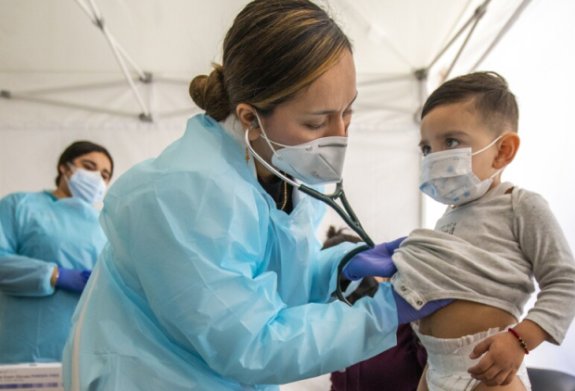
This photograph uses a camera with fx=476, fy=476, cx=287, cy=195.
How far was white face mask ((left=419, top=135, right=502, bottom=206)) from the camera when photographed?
3.40ft

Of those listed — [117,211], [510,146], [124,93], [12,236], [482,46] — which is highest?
[482,46]

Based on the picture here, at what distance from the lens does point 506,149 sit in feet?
3.53

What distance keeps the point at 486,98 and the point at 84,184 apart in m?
1.91

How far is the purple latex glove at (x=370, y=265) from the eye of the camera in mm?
963

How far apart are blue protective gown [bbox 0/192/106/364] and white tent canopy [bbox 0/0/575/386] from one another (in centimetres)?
114

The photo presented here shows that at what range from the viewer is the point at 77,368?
87 cm

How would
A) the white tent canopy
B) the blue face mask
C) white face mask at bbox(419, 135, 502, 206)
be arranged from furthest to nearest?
1. the white tent canopy
2. the blue face mask
3. white face mask at bbox(419, 135, 502, 206)

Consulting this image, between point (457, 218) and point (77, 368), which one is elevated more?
point (457, 218)

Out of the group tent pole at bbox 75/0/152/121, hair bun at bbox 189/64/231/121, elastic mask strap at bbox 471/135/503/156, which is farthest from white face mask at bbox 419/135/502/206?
tent pole at bbox 75/0/152/121

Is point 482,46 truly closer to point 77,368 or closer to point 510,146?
point 510,146

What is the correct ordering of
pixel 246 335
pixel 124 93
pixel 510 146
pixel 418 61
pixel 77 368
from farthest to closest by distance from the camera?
1. pixel 124 93
2. pixel 418 61
3. pixel 510 146
4. pixel 77 368
5. pixel 246 335

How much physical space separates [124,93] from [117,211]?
2.92 metres

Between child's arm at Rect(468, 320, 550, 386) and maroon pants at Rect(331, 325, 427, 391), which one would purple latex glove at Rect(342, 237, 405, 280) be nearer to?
Result: child's arm at Rect(468, 320, 550, 386)

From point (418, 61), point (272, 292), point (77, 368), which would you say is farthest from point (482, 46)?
point (77, 368)
